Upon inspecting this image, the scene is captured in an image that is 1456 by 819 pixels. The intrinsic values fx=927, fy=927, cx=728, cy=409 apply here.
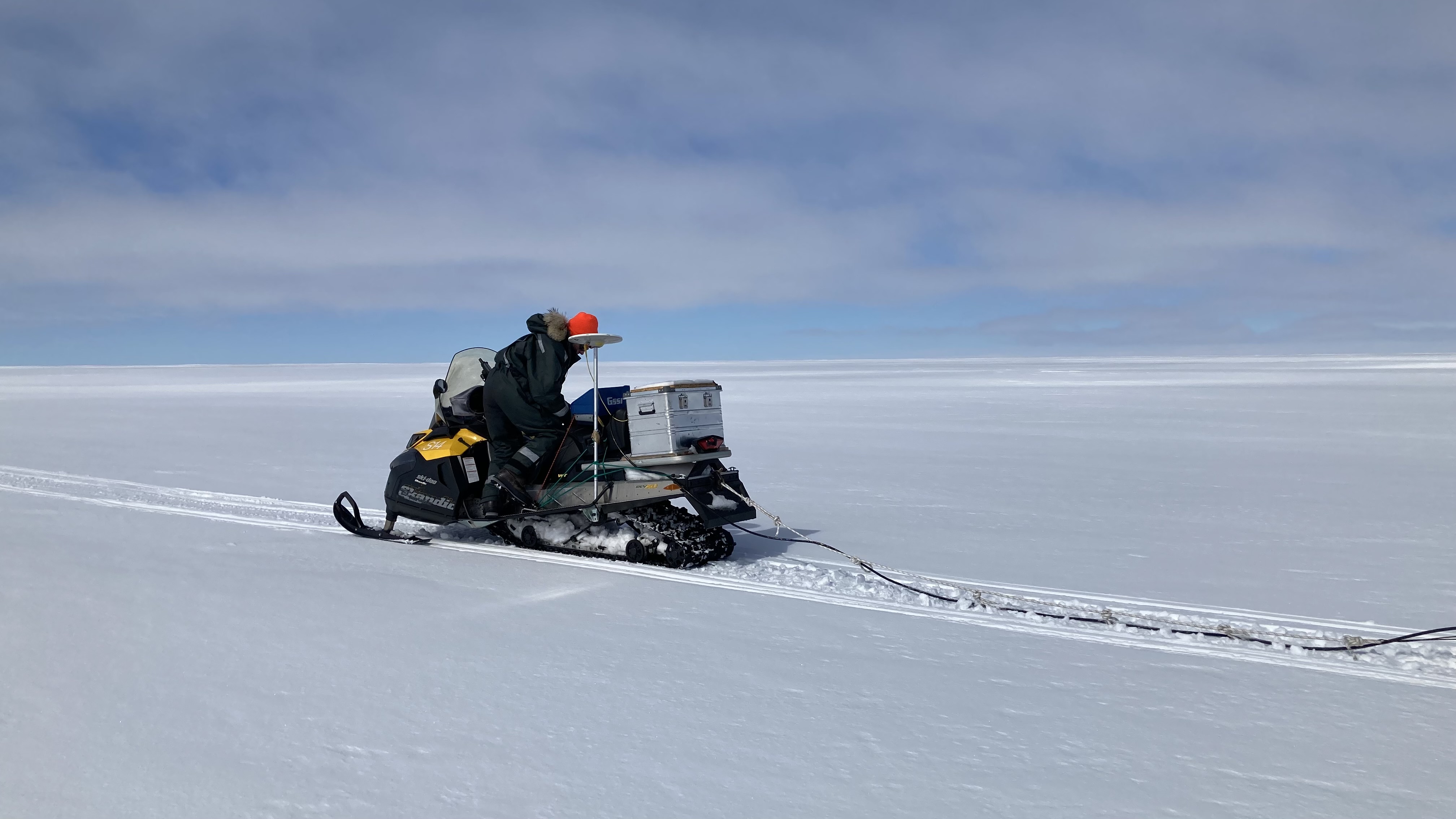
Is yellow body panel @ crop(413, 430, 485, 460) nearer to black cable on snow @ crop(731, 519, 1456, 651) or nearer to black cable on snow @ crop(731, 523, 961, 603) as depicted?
black cable on snow @ crop(731, 523, 961, 603)

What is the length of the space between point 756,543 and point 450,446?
95.4 inches

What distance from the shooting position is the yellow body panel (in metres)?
6.98

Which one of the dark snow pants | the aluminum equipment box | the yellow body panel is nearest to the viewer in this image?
the aluminum equipment box

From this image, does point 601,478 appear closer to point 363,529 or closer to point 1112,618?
point 363,529

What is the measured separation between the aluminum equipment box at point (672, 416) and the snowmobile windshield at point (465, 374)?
1.43m

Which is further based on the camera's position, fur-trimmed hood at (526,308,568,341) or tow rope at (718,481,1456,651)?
fur-trimmed hood at (526,308,568,341)

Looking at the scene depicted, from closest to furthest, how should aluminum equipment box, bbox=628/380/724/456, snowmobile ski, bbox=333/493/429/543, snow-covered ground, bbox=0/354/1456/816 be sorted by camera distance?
snow-covered ground, bbox=0/354/1456/816
aluminum equipment box, bbox=628/380/724/456
snowmobile ski, bbox=333/493/429/543

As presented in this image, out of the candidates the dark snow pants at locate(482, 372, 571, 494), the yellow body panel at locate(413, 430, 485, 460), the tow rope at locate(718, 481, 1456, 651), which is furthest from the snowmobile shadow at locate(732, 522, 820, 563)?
the yellow body panel at locate(413, 430, 485, 460)

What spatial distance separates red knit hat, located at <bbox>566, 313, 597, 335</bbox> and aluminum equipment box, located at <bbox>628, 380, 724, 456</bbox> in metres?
0.52

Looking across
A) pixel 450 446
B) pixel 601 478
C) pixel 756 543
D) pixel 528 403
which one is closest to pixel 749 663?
pixel 601 478

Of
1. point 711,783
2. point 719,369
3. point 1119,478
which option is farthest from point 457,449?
point 719,369

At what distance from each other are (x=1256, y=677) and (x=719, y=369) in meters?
73.6

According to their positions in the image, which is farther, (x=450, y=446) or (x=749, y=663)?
(x=450, y=446)

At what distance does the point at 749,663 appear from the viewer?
4.14m
